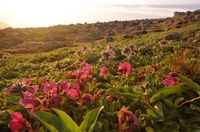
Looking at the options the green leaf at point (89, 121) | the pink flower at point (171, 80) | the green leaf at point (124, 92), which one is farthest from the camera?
the pink flower at point (171, 80)

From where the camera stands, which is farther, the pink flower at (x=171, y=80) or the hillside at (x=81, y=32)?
the hillside at (x=81, y=32)

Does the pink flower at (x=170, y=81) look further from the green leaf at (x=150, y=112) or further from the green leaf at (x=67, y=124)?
the green leaf at (x=67, y=124)

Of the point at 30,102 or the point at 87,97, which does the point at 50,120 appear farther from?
the point at 87,97

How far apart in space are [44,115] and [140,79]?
3058mm

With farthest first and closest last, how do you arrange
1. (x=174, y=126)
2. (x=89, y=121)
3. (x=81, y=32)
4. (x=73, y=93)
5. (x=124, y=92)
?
(x=81, y=32) → (x=124, y=92) → (x=73, y=93) → (x=174, y=126) → (x=89, y=121)

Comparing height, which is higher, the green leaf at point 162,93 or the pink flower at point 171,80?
the pink flower at point 171,80

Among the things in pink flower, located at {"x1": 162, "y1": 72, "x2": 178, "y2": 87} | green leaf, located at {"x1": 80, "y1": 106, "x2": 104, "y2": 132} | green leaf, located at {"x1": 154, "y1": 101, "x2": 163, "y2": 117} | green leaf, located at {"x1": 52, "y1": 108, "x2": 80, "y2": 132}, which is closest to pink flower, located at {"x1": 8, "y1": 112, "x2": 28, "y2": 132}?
green leaf, located at {"x1": 52, "y1": 108, "x2": 80, "y2": 132}

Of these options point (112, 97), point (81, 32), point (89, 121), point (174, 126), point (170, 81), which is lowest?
point (81, 32)

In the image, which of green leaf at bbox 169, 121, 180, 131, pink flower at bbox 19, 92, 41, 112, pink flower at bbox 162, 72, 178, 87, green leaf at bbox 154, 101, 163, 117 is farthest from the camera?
pink flower at bbox 162, 72, 178, 87

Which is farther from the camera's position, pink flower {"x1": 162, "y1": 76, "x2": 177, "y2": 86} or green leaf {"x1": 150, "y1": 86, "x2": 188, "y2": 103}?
pink flower {"x1": 162, "y1": 76, "x2": 177, "y2": 86}

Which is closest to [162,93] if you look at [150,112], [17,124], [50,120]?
[150,112]

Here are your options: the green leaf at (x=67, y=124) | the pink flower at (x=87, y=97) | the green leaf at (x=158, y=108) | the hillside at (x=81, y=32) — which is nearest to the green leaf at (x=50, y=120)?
the green leaf at (x=67, y=124)

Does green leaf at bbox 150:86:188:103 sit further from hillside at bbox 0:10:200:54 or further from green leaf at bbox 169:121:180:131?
hillside at bbox 0:10:200:54

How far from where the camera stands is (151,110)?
361 cm
